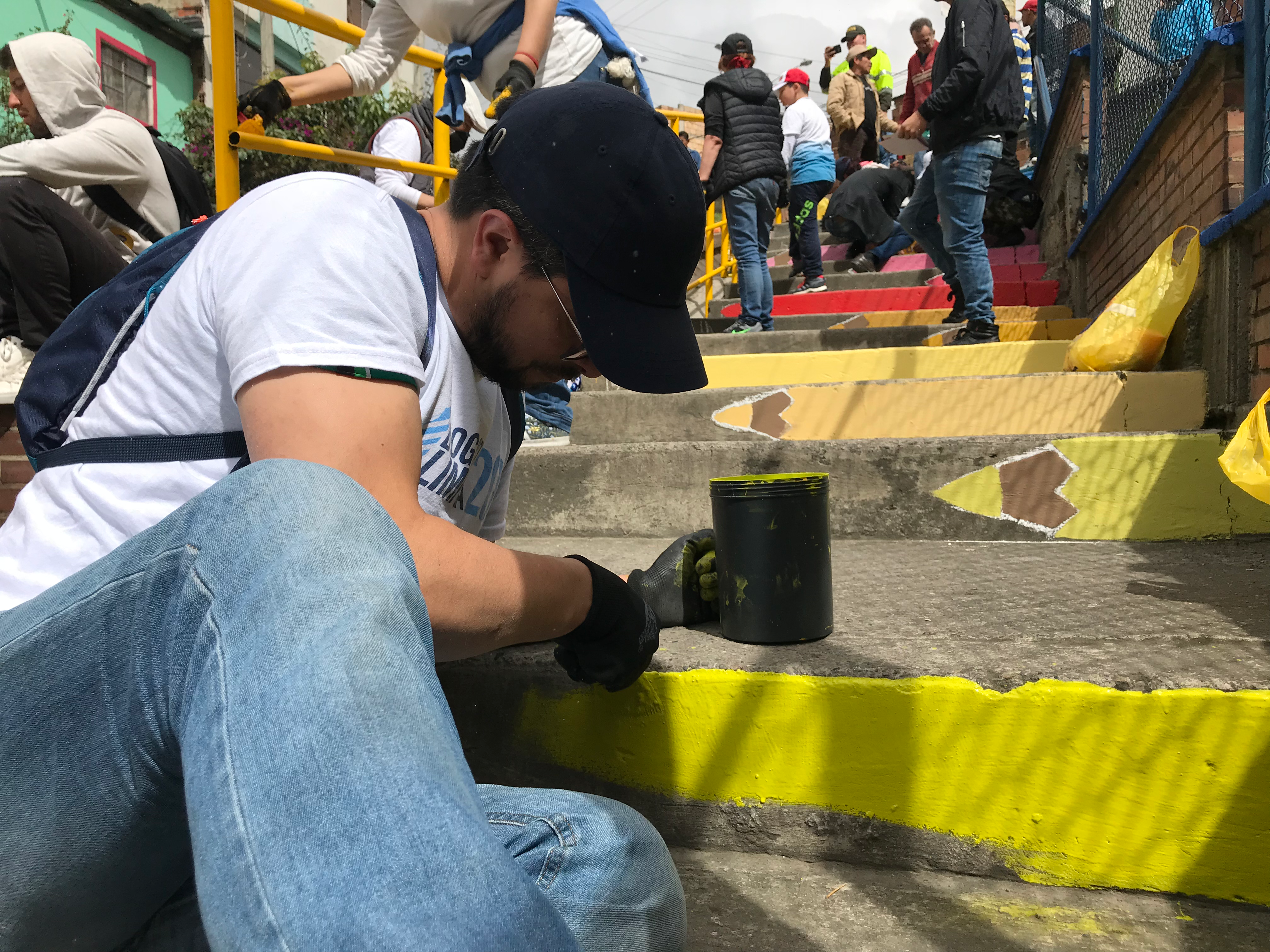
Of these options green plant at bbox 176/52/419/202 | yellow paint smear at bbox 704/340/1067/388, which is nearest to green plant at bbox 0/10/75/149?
green plant at bbox 176/52/419/202

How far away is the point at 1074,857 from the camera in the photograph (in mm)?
1370

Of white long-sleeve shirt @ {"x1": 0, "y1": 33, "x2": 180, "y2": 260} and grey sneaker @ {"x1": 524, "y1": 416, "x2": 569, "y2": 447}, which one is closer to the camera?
white long-sleeve shirt @ {"x1": 0, "y1": 33, "x2": 180, "y2": 260}

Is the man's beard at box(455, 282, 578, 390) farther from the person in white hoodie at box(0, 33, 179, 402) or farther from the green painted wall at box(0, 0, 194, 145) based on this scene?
the green painted wall at box(0, 0, 194, 145)

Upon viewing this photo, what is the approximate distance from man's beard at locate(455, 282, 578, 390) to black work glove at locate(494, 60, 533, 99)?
137 centimetres

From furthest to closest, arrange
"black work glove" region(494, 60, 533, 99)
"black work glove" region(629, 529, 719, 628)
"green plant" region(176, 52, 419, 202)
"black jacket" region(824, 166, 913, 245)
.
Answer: "green plant" region(176, 52, 419, 202) → "black jacket" region(824, 166, 913, 245) → "black work glove" region(494, 60, 533, 99) → "black work glove" region(629, 529, 719, 628)

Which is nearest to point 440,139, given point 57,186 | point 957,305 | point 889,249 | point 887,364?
point 57,186

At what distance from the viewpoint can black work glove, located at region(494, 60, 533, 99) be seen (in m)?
2.37

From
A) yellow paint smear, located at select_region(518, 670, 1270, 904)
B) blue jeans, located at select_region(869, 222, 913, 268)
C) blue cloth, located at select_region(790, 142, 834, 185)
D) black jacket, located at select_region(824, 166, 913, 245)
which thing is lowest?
yellow paint smear, located at select_region(518, 670, 1270, 904)

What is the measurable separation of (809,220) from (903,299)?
1.05 m

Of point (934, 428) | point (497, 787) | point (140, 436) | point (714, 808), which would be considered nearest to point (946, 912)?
point (714, 808)

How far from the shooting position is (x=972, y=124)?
3.98m

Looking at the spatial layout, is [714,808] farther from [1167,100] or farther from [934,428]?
[1167,100]

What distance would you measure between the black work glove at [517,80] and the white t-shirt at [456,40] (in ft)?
0.66

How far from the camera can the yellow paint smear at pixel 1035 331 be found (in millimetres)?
4277
